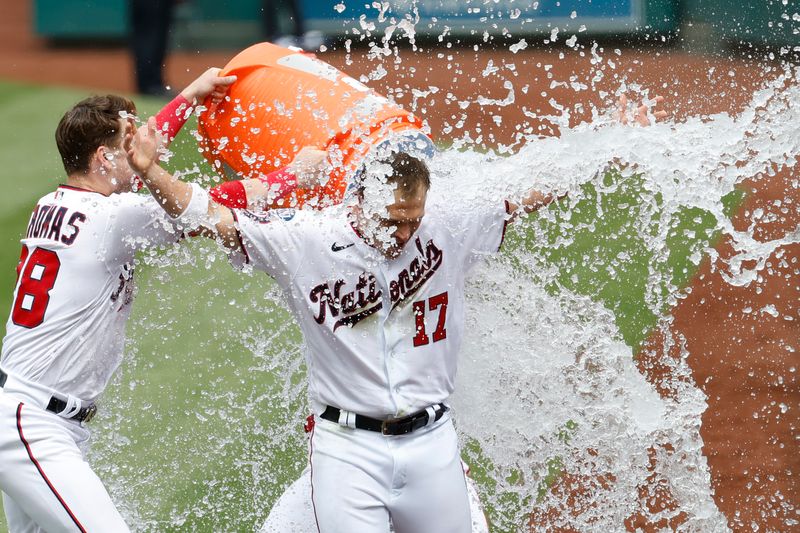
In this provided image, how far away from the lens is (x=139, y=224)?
3.45 meters

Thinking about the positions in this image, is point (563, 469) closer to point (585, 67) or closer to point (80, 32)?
point (585, 67)

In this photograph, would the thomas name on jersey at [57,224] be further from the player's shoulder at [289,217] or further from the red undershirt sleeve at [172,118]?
the player's shoulder at [289,217]

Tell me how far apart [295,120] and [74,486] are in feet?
4.81

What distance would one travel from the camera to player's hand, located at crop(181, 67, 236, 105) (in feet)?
13.1

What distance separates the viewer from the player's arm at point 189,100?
3.77 metres

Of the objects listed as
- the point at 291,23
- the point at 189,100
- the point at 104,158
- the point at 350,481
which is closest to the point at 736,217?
the point at 189,100

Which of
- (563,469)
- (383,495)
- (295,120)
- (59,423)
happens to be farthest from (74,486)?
(563,469)

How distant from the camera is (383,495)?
334 centimetres

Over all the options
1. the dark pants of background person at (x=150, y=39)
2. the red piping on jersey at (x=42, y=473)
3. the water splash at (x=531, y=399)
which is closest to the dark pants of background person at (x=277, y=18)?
the dark pants of background person at (x=150, y=39)

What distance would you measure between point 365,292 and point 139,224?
2.55 ft

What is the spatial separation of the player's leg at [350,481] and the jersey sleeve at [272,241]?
534 mm

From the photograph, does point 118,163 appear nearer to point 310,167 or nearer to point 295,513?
point 310,167

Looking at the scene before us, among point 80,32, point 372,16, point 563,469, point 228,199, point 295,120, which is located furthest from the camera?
point 80,32

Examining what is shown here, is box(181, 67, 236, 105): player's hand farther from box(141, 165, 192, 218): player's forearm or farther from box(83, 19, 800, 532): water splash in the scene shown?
box(141, 165, 192, 218): player's forearm
